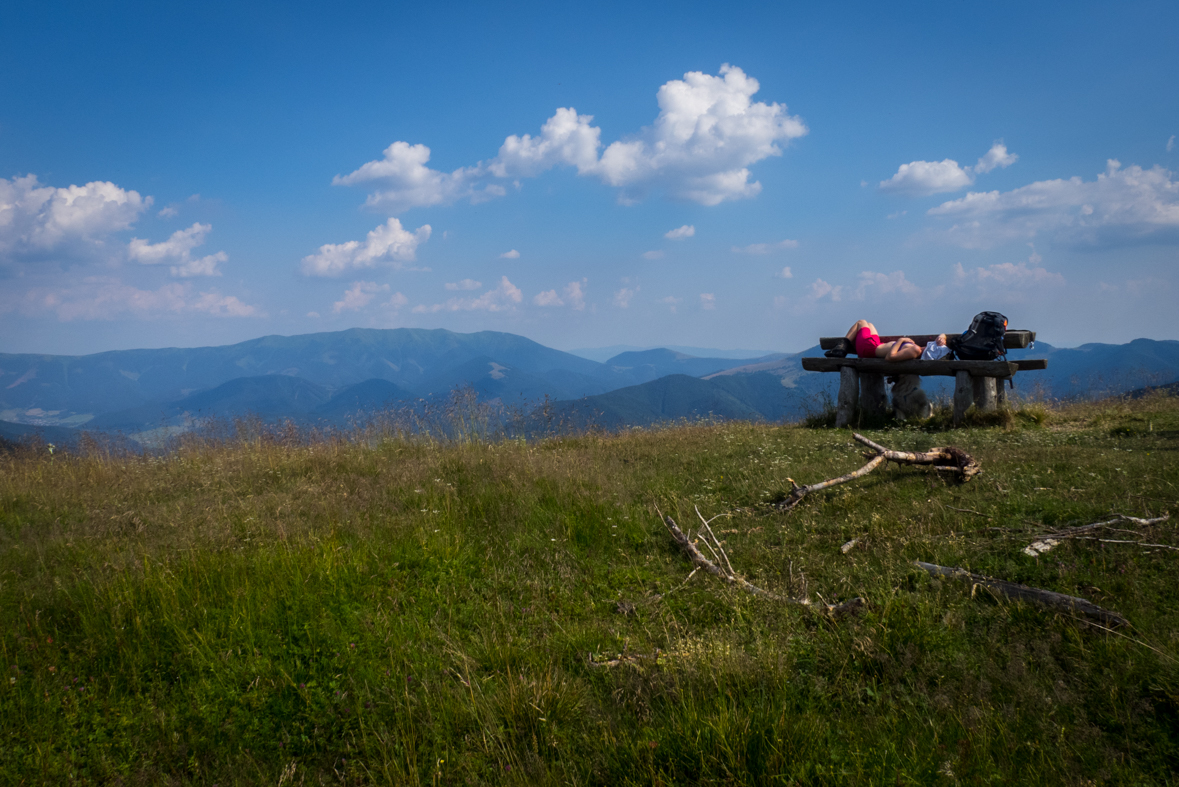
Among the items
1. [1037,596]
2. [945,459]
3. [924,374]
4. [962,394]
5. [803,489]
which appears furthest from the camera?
[924,374]

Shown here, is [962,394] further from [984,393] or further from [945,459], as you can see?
[945,459]

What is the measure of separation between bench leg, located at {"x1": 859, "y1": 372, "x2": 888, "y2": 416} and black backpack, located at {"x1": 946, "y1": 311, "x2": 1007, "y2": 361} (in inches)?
63.6

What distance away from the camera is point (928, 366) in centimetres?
1110

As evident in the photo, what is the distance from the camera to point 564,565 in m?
5.04

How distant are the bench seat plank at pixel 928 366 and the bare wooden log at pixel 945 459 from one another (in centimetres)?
475

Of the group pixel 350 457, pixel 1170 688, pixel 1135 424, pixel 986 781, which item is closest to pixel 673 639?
pixel 986 781

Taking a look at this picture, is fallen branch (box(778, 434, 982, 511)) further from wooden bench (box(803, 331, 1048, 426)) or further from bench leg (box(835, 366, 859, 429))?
bench leg (box(835, 366, 859, 429))

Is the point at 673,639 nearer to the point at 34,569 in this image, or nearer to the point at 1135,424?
the point at 34,569

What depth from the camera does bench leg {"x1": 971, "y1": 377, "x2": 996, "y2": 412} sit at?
1062 centimetres

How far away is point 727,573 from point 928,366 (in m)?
8.73

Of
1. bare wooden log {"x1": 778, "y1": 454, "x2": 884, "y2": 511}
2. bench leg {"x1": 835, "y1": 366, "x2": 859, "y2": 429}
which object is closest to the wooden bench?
bench leg {"x1": 835, "y1": 366, "x2": 859, "y2": 429}

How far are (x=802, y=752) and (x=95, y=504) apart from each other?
Result: 27.3ft

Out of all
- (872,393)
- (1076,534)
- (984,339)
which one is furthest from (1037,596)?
(872,393)

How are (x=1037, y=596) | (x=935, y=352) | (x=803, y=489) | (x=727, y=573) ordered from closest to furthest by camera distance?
(x=1037, y=596), (x=727, y=573), (x=803, y=489), (x=935, y=352)
